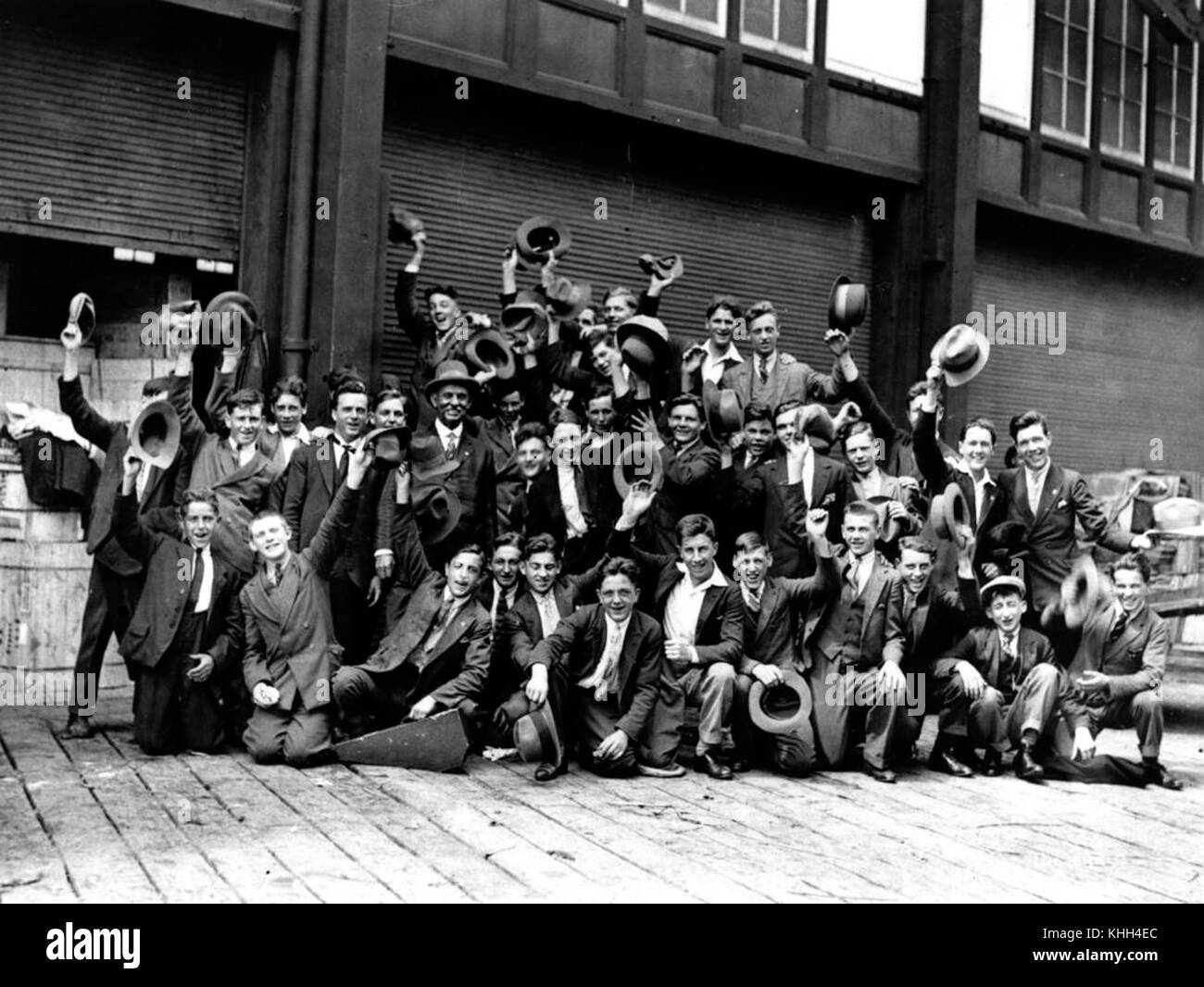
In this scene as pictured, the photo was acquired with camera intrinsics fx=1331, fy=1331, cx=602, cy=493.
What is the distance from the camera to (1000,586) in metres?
7.02

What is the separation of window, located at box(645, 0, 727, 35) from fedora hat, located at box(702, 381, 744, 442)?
4420 mm

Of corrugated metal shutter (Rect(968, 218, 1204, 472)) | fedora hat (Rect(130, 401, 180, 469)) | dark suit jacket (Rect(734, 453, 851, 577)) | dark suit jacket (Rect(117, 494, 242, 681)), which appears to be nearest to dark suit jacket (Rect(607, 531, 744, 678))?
dark suit jacket (Rect(734, 453, 851, 577))

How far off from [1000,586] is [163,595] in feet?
14.2

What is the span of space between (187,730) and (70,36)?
15.1ft

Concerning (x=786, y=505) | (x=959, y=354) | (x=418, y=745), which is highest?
(x=959, y=354)

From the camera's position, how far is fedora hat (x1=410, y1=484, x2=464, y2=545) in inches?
282

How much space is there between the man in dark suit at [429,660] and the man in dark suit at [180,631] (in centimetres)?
66

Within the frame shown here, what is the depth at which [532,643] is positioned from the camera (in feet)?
22.2

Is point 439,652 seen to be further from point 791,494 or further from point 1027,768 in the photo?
point 1027,768

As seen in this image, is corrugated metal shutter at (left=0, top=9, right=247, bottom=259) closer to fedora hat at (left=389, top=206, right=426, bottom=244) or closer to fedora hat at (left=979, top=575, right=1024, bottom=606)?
fedora hat at (left=389, top=206, right=426, bottom=244)

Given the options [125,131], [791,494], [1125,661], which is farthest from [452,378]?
[1125,661]

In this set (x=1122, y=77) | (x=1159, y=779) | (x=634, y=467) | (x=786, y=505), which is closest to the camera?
(x=1159, y=779)

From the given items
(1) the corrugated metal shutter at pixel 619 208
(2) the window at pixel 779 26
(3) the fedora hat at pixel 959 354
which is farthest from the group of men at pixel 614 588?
(2) the window at pixel 779 26
